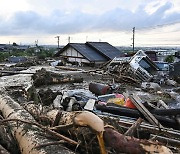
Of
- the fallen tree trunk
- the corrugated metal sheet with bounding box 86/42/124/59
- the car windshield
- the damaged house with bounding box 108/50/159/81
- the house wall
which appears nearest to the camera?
the fallen tree trunk

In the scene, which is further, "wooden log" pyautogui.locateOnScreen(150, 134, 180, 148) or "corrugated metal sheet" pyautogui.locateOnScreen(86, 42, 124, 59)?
"corrugated metal sheet" pyautogui.locateOnScreen(86, 42, 124, 59)

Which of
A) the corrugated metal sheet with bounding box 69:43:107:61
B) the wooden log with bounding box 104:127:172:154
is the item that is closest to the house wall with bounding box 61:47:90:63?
the corrugated metal sheet with bounding box 69:43:107:61

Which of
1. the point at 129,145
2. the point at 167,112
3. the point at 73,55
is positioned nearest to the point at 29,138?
the point at 129,145

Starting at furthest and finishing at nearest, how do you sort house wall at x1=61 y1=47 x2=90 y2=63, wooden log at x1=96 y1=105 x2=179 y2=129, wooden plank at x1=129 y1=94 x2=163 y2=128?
1. house wall at x1=61 y1=47 x2=90 y2=63
2. wooden log at x1=96 y1=105 x2=179 y2=129
3. wooden plank at x1=129 y1=94 x2=163 y2=128

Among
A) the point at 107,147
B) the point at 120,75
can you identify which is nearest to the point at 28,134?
the point at 107,147

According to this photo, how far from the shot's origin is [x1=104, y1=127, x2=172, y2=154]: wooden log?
2895mm

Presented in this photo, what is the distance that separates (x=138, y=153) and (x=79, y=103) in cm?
422

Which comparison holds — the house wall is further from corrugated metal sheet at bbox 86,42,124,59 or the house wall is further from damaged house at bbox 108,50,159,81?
damaged house at bbox 108,50,159,81

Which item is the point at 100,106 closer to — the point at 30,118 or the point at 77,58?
the point at 30,118

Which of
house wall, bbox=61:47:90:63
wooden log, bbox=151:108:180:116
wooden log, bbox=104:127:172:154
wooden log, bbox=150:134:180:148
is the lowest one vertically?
wooden log, bbox=150:134:180:148

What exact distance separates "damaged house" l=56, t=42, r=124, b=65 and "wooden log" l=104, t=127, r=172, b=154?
18.7 meters

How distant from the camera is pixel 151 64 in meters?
16.3

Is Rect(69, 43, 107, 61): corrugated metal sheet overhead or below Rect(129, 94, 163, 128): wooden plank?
overhead

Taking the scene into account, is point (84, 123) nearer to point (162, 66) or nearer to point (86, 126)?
point (86, 126)
